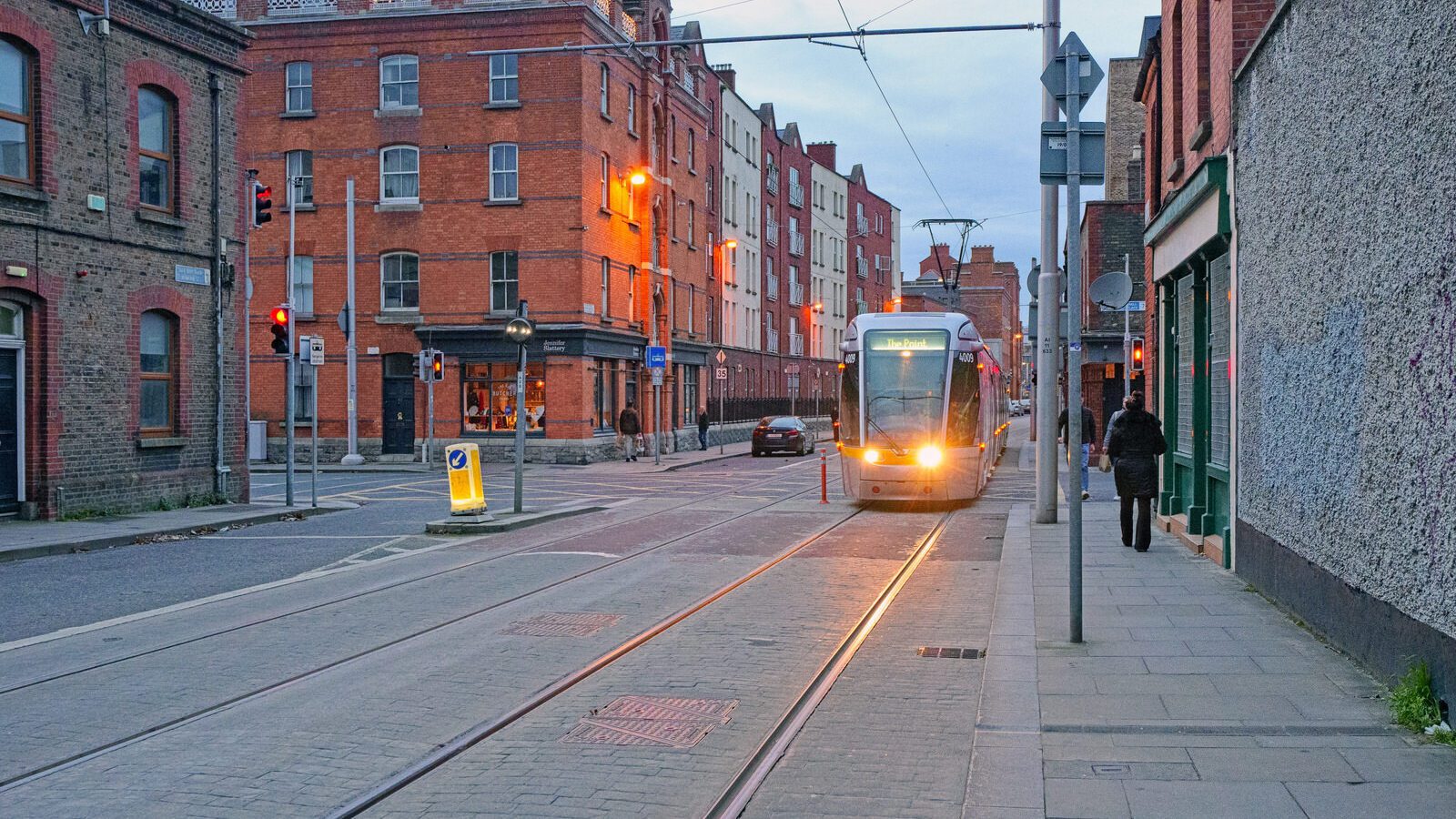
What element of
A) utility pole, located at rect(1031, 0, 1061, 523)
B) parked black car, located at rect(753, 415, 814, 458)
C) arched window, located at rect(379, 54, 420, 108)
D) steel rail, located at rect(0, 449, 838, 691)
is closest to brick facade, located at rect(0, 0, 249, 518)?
steel rail, located at rect(0, 449, 838, 691)

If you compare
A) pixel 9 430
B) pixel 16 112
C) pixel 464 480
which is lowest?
pixel 464 480

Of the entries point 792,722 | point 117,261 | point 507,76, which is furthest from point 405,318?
point 792,722

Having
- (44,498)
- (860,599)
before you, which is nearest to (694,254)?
(44,498)

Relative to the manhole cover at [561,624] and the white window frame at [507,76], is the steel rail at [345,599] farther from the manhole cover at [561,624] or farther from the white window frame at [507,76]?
the white window frame at [507,76]

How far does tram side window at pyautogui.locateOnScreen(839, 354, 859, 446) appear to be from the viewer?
20.9 meters

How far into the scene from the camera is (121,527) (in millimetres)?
17594

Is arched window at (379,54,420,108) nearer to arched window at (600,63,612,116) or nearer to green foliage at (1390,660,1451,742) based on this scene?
arched window at (600,63,612,116)

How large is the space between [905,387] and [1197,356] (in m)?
6.20

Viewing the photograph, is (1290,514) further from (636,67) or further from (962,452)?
(636,67)

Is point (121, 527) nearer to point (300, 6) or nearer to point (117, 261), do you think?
point (117, 261)

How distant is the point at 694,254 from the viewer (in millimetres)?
49969

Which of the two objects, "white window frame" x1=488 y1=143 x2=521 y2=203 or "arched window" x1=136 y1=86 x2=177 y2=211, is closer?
"arched window" x1=136 y1=86 x2=177 y2=211

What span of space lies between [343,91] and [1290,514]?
34.1m

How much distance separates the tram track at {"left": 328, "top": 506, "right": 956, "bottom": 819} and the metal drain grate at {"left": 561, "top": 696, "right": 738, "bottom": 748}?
0.39 m
